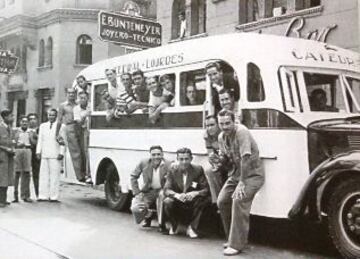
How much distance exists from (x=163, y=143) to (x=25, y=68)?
23.3 meters

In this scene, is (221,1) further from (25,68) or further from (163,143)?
(25,68)

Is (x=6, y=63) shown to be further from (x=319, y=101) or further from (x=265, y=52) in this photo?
(x=319, y=101)

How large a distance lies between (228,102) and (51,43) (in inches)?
896

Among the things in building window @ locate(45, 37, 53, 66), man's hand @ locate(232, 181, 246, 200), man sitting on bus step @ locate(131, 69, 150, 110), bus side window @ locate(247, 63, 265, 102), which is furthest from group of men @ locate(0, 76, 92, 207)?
building window @ locate(45, 37, 53, 66)

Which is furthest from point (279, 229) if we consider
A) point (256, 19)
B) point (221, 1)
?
point (221, 1)

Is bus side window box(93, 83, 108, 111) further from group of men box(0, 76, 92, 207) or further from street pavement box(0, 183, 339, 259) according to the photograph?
street pavement box(0, 183, 339, 259)

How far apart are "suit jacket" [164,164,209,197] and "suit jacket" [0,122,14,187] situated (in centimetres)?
424

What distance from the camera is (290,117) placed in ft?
23.0

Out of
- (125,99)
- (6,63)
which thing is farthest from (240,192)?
(6,63)

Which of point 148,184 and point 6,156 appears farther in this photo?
point 6,156

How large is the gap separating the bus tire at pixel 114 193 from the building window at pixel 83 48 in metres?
18.0

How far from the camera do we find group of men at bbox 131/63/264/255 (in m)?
6.82

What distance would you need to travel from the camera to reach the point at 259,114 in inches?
285

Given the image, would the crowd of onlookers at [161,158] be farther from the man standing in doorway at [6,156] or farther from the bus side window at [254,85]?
the bus side window at [254,85]
